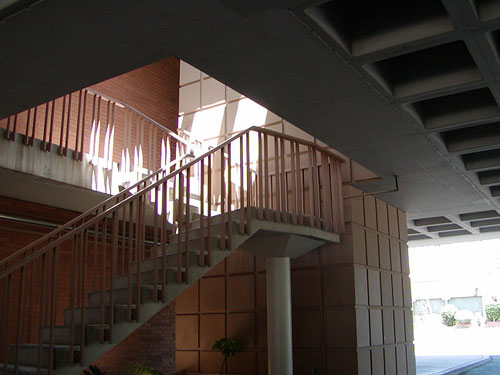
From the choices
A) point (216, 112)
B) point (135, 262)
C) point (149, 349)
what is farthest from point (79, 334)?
point (216, 112)

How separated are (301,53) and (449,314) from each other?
2729cm

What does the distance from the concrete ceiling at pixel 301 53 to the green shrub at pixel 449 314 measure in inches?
979

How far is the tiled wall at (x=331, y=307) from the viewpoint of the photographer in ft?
24.8

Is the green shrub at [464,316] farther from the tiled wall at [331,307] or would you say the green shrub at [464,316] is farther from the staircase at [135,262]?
the staircase at [135,262]

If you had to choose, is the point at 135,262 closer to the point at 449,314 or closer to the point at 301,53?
the point at 301,53

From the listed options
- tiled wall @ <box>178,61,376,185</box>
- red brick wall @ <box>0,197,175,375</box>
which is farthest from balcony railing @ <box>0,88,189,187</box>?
red brick wall @ <box>0,197,175,375</box>

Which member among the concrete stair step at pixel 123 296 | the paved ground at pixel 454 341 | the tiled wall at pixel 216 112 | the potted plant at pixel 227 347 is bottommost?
the paved ground at pixel 454 341

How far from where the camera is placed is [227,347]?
8031 millimetres

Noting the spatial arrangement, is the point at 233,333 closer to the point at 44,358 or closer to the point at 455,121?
the point at 44,358

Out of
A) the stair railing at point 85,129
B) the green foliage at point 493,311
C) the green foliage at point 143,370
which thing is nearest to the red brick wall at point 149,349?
the green foliage at point 143,370

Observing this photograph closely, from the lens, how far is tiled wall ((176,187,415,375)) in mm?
7555

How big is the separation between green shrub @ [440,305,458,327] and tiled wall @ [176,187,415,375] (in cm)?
2070

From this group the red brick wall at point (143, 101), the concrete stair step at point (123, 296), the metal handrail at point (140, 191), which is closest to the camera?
the metal handrail at point (140, 191)

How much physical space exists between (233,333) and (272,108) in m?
4.84
